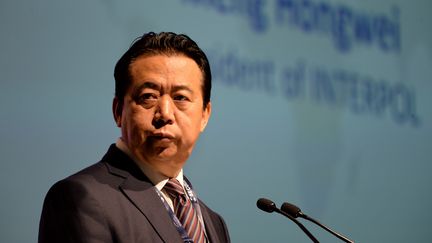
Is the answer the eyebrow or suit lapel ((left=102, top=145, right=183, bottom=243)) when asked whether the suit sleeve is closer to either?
suit lapel ((left=102, top=145, right=183, bottom=243))

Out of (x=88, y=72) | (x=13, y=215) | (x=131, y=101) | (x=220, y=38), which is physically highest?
(x=220, y=38)

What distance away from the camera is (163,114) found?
1.99 meters

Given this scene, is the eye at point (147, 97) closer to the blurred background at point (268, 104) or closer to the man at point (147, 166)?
the man at point (147, 166)

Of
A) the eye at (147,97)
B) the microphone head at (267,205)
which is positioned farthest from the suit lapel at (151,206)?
the microphone head at (267,205)

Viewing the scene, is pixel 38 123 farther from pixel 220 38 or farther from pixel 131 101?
pixel 220 38

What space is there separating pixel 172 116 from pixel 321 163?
170 cm

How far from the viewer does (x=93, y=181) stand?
1886 mm

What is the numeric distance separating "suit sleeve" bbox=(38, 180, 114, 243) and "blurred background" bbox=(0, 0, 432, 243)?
0.81 metres

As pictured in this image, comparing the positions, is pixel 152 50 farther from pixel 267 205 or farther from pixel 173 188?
pixel 267 205

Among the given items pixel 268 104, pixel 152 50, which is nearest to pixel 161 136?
pixel 152 50

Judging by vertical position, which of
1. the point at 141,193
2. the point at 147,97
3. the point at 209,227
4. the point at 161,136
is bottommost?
the point at 209,227

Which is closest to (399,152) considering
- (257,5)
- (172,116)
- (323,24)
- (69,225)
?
(323,24)

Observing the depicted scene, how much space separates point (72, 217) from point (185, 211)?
406 millimetres

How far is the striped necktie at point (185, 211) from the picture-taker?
2.04m
